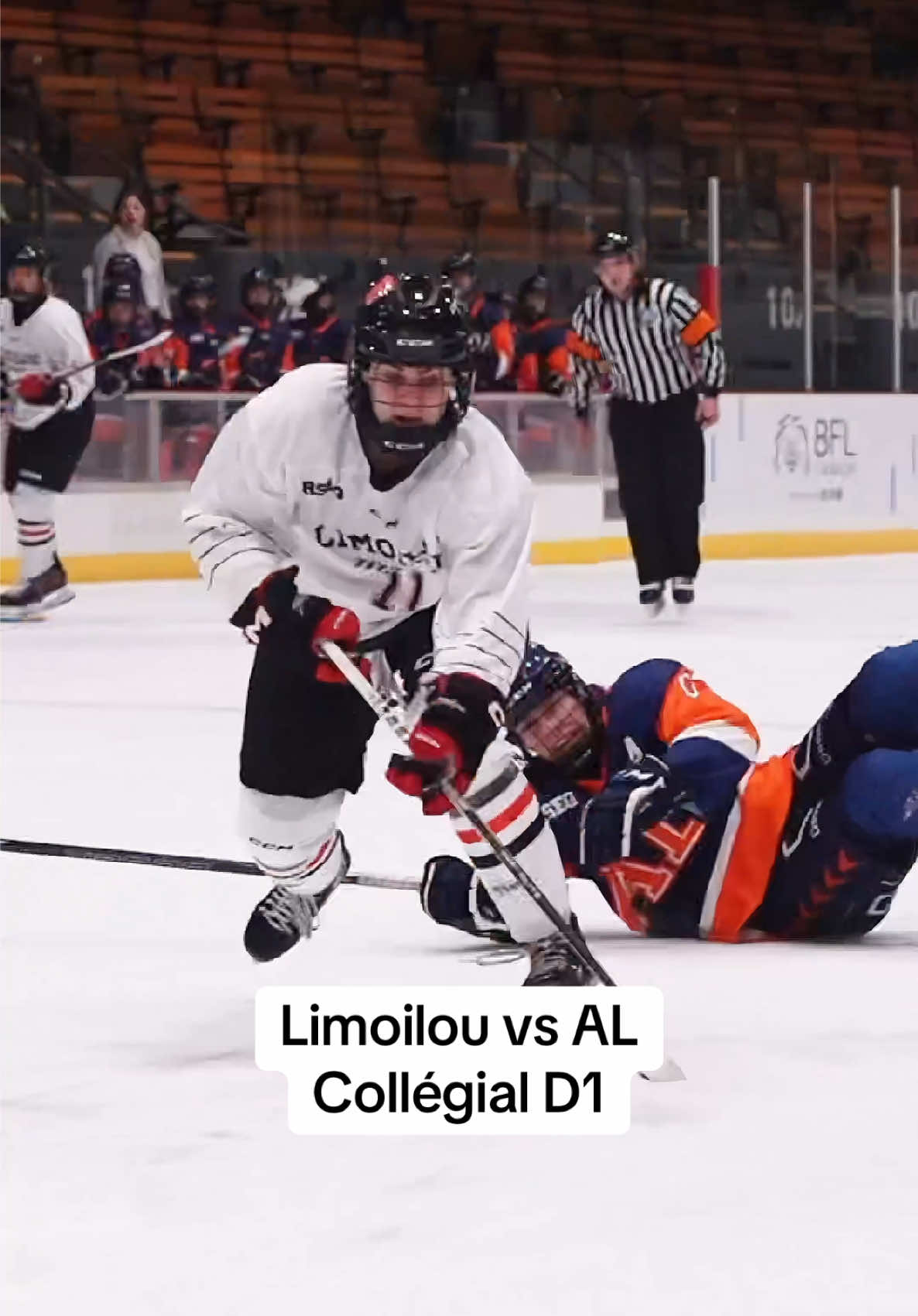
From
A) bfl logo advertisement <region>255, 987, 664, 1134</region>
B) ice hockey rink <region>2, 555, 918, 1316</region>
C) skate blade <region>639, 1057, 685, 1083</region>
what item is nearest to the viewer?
ice hockey rink <region>2, 555, 918, 1316</region>

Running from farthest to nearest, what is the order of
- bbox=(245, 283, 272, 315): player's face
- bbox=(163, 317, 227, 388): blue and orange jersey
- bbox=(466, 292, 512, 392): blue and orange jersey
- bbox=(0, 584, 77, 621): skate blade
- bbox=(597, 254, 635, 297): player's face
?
bbox=(466, 292, 512, 392): blue and orange jersey
bbox=(245, 283, 272, 315): player's face
bbox=(163, 317, 227, 388): blue and orange jersey
bbox=(0, 584, 77, 621): skate blade
bbox=(597, 254, 635, 297): player's face

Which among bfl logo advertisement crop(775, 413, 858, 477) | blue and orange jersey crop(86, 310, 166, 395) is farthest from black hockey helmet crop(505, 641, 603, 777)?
bfl logo advertisement crop(775, 413, 858, 477)

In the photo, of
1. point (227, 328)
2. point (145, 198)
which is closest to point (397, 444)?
point (227, 328)

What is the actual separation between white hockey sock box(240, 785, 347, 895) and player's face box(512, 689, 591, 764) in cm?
23

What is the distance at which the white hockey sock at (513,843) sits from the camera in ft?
8.32

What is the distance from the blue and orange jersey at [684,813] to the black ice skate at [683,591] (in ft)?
15.9

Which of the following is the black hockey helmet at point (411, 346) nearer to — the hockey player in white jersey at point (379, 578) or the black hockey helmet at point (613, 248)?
the hockey player in white jersey at point (379, 578)

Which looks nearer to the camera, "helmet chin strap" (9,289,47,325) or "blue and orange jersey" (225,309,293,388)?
"helmet chin strap" (9,289,47,325)

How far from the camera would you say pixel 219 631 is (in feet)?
24.5

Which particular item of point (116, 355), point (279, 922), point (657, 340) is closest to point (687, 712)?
point (279, 922)

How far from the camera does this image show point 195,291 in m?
10.1

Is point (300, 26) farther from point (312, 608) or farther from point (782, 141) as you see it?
point (312, 608)

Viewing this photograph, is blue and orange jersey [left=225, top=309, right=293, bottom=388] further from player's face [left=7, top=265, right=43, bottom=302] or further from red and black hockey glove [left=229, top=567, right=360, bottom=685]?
red and black hockey glove [left=229, top=567, right=360, bottom=685]

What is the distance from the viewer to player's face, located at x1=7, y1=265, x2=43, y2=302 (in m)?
8.02
